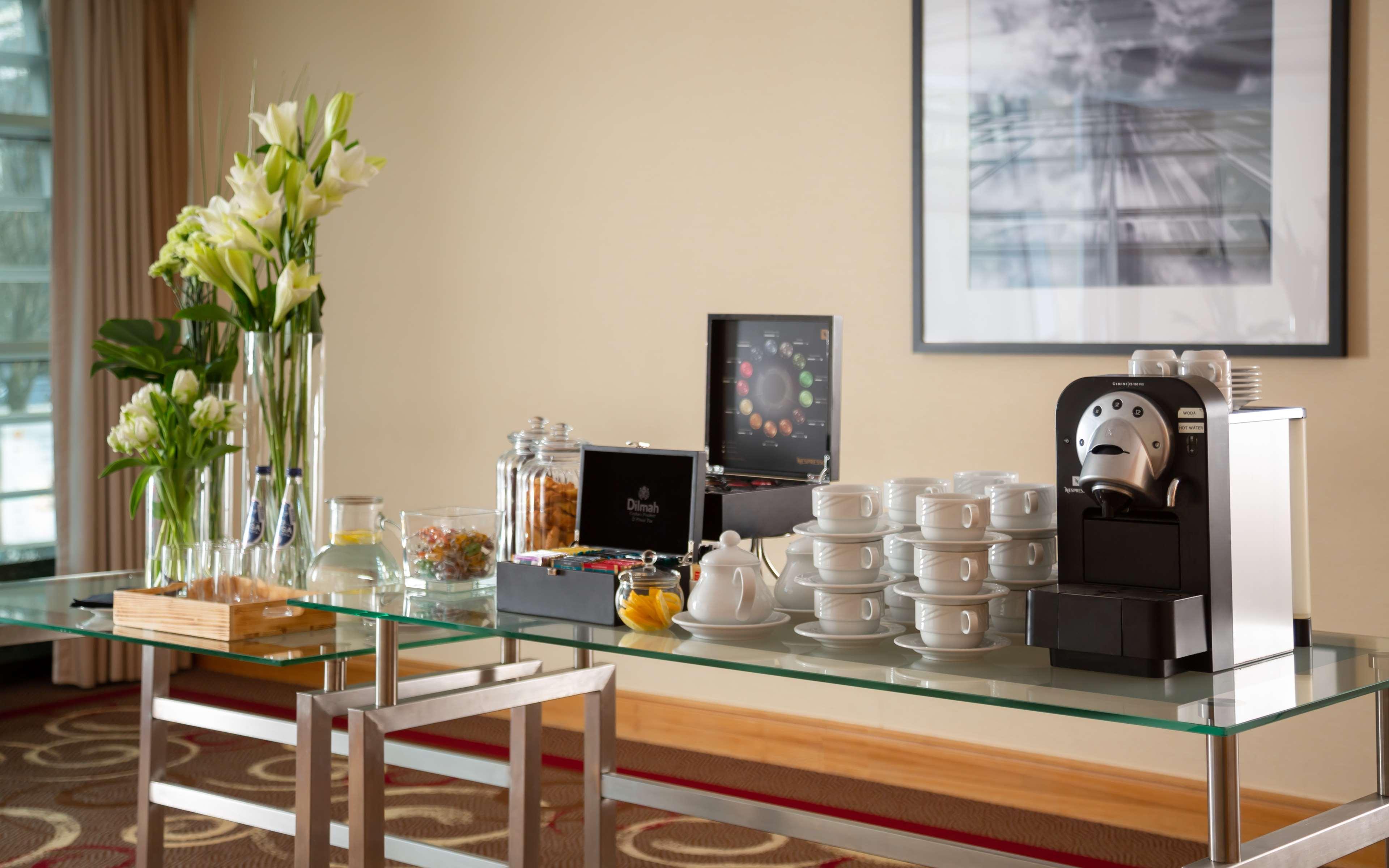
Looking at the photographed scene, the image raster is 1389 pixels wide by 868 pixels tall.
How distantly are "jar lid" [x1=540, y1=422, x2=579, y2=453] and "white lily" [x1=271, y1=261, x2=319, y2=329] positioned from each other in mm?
624

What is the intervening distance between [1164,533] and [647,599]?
0.72m

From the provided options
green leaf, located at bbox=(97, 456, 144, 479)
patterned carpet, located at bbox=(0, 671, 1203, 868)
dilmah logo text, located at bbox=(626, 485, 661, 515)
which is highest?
green leaf, located at bbox=(97, 456, 144, 479)

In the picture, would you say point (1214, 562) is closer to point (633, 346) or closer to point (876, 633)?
point (876, 633)

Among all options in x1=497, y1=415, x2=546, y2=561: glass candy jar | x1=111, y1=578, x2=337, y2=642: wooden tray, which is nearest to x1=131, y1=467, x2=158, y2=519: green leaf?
x1=111, y1=578, x2=337, y2=642: wooden tray

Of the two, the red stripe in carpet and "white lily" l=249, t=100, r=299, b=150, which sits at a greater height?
"white lily" l=249, t=100, r=299, b=150

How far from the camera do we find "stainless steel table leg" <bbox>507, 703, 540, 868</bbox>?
8.47 ft

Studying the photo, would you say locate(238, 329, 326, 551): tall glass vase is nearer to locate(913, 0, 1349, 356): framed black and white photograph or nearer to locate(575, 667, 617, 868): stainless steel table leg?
locate(575, 667, 617, 868): stainless steel table leg

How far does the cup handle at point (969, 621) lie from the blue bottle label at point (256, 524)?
1.52 m

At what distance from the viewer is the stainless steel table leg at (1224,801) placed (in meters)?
1.53

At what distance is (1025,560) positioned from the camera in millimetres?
1853

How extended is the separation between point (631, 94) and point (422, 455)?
1.60 m

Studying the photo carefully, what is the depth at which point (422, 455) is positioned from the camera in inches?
195

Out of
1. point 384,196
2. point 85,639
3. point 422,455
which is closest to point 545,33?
point 384,196

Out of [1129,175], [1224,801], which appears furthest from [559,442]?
[1129,175]
